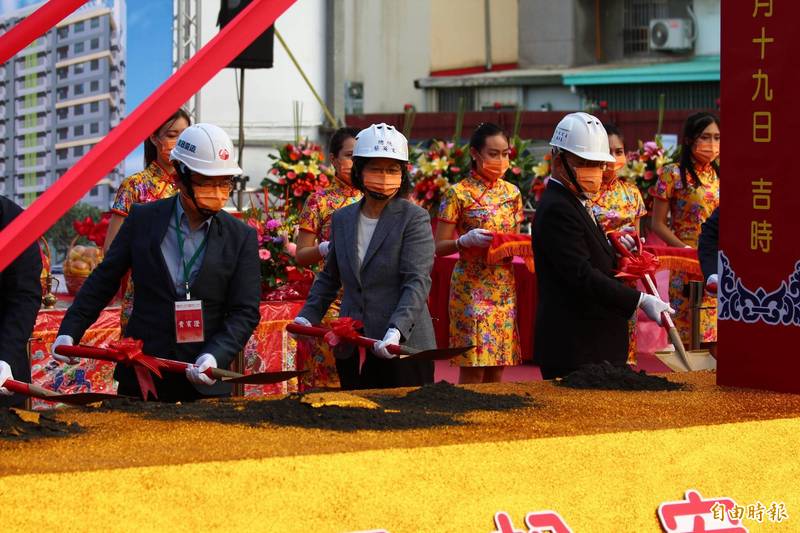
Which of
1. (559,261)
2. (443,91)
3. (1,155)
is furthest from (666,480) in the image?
(443,91)

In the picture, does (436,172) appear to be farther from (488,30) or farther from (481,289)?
(488,30)

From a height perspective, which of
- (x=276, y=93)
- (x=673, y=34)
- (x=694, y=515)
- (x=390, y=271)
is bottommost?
(x=694, y=515)

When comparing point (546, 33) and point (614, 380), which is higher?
point (546, 33)

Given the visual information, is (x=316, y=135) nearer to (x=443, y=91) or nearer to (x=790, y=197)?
(x=443, y=91)

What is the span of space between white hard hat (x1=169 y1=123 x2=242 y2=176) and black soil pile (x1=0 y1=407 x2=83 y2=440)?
1.27 m

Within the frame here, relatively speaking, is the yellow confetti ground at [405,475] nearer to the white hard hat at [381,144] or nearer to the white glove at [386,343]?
the white glove at [386,343]

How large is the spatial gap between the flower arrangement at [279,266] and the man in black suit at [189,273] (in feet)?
7.76

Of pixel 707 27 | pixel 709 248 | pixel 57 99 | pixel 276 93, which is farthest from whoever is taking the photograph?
pixel 707 27

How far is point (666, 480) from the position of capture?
8.87 feet

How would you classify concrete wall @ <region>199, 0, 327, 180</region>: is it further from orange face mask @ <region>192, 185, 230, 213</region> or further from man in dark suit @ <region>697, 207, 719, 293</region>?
orange face mask @ <region>192, 185, 230, 213</region>

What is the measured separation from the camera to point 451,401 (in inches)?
121

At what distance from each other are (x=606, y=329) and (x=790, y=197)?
3.37 feet

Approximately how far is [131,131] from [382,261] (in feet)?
7.11

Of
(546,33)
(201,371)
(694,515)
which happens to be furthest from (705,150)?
(546,33)
